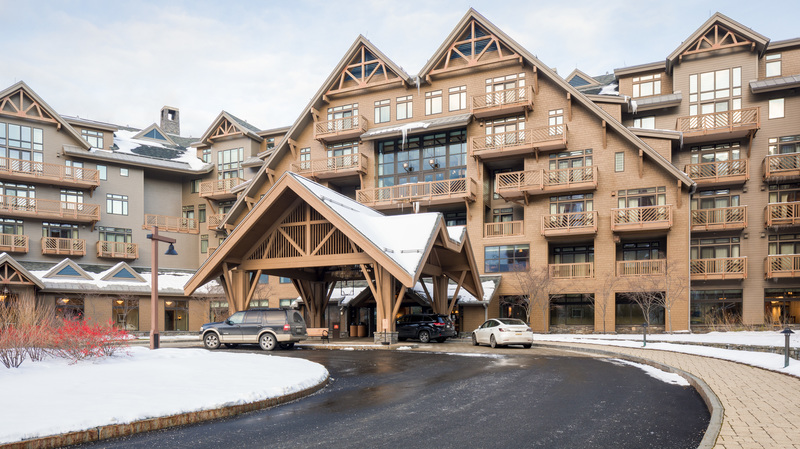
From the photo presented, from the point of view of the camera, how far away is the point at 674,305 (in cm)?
3441

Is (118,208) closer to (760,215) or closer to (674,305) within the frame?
(674,305)

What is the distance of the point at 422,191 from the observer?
40938 mm

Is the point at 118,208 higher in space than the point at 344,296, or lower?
higher

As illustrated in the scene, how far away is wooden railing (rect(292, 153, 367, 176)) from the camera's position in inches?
1684

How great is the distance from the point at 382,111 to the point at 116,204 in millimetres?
24480

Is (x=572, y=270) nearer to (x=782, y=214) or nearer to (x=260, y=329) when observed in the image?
(x=782, y=214)

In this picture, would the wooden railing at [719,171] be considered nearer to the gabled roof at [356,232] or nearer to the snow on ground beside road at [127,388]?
the gabled roof at [356,232]

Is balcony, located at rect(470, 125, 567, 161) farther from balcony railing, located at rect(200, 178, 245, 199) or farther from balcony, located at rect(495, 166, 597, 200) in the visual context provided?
balcony railing, located at rect(200, 178, 245, 199)

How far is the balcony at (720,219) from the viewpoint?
119ft

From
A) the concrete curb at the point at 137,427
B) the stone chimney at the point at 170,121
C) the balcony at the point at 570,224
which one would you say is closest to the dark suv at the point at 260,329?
the concrete curb at the point at 137,427

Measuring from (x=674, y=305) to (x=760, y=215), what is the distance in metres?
8.86

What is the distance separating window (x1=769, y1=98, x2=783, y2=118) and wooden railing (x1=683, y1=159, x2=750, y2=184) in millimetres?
3746

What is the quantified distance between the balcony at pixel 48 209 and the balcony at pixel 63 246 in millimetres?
1720

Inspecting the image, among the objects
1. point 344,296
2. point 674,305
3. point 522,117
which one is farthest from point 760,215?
point 344,296
